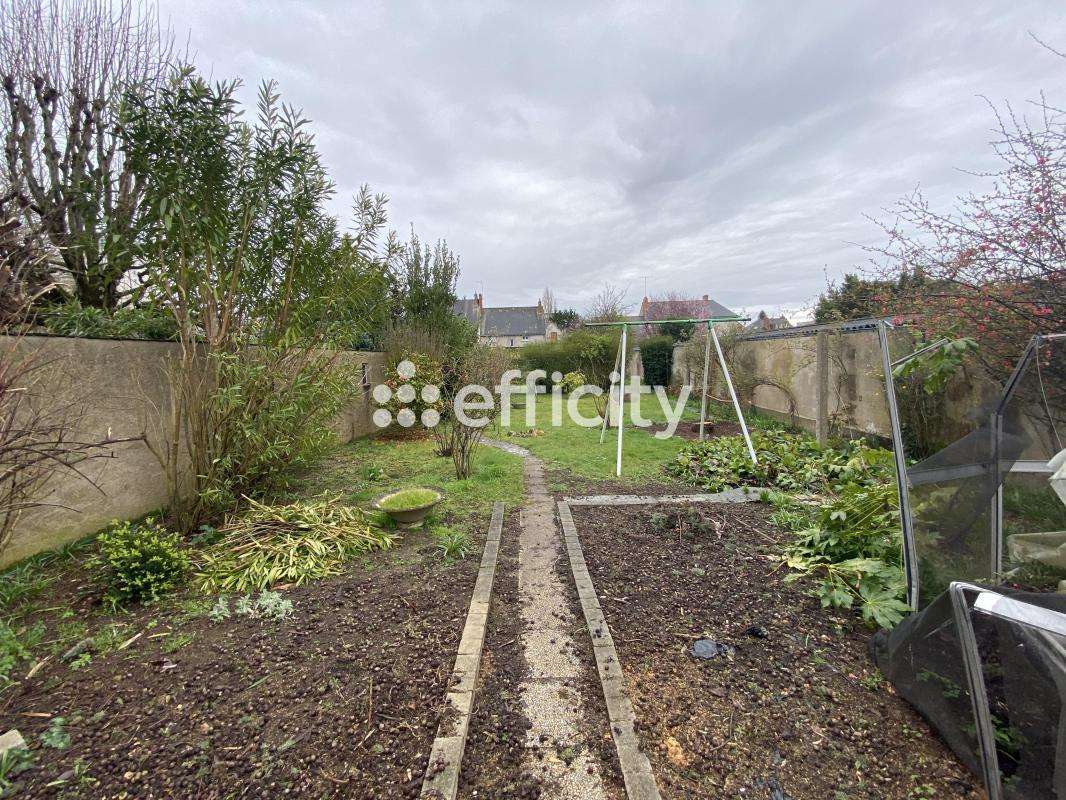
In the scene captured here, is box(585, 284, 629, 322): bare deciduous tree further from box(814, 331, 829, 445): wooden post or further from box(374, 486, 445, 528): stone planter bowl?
box(374, 486, 445, 528): stone planter bowl

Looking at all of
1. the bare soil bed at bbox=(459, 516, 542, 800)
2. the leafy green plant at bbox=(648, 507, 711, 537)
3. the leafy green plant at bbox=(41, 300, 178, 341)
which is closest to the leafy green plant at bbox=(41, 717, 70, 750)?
the bare soil bed at bbox=(459, 516, 542, 800)

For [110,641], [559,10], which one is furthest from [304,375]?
[559,10]

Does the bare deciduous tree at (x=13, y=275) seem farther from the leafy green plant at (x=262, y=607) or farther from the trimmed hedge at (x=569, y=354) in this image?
the trimmed hedge at (x=569, y=354)

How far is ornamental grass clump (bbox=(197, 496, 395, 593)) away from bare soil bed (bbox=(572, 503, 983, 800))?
1.94m

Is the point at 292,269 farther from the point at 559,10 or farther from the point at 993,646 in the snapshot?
the point at 993,646

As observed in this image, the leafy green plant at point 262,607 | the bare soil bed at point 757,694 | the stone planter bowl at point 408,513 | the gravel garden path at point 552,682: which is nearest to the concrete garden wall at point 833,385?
the bare soil bed at point 757,694

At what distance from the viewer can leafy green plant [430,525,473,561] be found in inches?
133

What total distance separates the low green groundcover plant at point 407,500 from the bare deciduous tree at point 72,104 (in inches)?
152

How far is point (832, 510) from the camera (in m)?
3.13

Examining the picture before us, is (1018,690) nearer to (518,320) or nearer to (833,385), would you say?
(833,385)

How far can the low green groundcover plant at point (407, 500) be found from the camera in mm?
3787

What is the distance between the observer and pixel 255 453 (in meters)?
3.79

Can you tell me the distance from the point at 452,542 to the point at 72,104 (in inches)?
279

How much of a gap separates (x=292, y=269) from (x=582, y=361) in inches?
481
